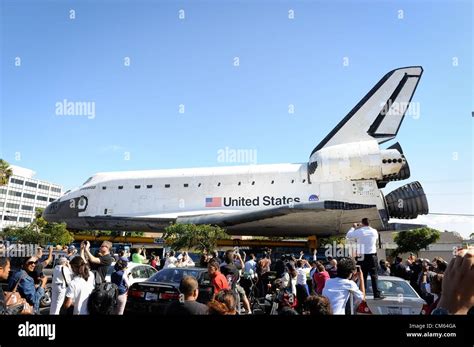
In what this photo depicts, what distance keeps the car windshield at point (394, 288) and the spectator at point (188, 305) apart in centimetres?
483

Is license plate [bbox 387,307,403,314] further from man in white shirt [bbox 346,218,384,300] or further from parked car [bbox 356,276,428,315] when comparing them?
man in white shirt [bbox 346,218,384,300]

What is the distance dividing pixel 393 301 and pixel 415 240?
5660 cm

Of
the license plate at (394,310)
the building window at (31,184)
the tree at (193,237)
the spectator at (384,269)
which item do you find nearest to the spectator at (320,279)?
the license plate at (394,310)

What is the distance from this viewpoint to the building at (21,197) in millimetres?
87294

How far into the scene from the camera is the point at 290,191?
2795cm

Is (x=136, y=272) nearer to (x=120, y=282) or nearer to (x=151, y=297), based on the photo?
(x=151, y=297)

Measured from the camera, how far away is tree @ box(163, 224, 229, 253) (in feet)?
80.0

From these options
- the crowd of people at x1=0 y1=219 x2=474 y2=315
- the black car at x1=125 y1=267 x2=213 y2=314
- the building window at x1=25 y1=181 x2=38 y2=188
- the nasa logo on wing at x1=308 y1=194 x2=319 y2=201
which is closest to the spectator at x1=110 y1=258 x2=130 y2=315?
the crowd of people at x1=0 y1=219 x2=474 y2=315

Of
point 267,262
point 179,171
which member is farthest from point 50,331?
point 179,171

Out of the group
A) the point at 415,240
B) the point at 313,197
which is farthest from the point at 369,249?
the point at 415,240

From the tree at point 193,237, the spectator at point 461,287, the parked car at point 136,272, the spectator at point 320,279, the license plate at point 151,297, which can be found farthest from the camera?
the tree at point 193,237

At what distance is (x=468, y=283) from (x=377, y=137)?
28.1 m

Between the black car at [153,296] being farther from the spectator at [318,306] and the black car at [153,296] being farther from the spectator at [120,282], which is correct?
the spectator at [318,306]

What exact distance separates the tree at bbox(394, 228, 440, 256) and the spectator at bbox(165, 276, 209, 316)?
58292 millimetres
